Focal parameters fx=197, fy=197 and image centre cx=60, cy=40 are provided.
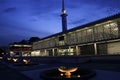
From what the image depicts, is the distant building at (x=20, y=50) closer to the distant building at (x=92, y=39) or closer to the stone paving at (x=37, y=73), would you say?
the distant building at (x=92, y=39)

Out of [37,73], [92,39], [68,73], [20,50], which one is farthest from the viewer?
[20,50]

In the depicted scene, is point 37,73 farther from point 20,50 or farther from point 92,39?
point 20,50

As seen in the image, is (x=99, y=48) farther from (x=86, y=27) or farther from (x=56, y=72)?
(x=56, y=72)

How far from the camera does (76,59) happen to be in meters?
35.7

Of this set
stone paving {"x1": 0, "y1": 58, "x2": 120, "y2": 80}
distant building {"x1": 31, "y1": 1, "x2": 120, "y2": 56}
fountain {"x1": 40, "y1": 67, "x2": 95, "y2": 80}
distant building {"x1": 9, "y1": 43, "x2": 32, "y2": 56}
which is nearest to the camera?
fountain {"x1": 40, "y1": 67, "x2": 95, "y2": 80}

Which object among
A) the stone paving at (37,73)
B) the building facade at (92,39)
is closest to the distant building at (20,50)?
the building facade at (92,39)

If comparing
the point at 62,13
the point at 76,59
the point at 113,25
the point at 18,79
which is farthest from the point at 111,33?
the point at 62,13

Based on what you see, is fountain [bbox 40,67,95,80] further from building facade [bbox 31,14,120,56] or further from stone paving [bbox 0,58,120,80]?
building facade [bbox 31,14,120,56]

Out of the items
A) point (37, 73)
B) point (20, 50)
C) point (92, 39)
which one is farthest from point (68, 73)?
point (20, 50)

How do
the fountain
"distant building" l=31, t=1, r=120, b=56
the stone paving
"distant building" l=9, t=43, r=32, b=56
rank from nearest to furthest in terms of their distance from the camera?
the fountain
the stone paving
"distant building" l=31, t=1, r=120, b=56
"distant building" l=9, t=43, r=32, b=56

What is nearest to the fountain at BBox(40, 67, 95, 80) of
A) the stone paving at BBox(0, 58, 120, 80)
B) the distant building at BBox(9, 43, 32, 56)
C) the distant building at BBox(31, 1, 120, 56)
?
the stone paving at BBox(0, 58, 120, 80)

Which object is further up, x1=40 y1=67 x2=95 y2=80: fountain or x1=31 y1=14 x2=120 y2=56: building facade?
x1=31 y1=14 x2=120 y2=56: building facade

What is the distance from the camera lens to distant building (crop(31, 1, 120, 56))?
150ft

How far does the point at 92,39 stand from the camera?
5347 centimetres
